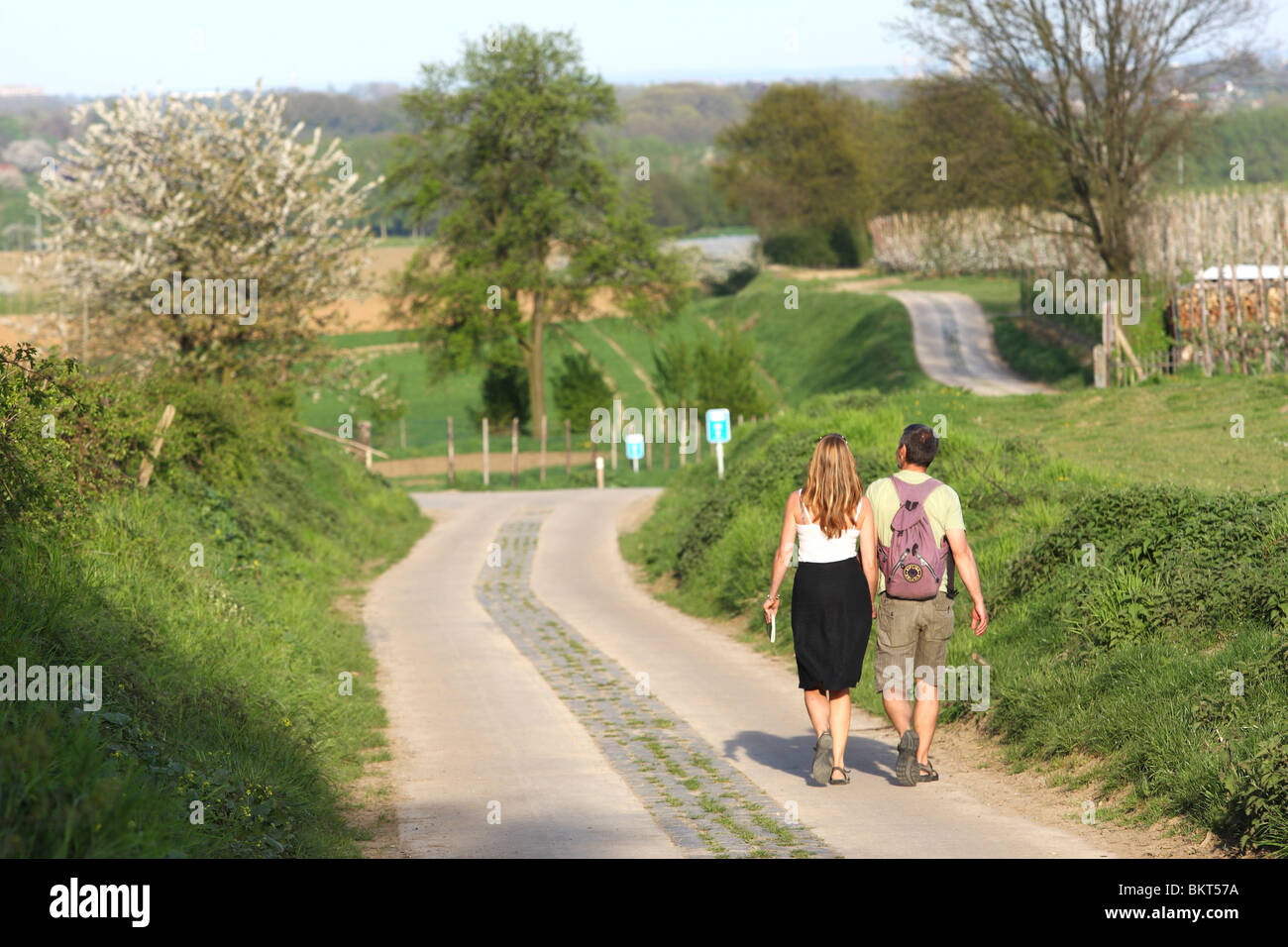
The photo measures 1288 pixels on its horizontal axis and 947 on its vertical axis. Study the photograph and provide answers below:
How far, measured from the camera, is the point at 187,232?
2611 cm

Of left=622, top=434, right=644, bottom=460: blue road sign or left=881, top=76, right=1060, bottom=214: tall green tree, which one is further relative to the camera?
left=622, top=434, right=644, bottom=460: blue road sign

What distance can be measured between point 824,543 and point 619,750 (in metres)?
2.31

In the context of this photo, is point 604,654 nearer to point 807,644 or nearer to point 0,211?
point 807,644

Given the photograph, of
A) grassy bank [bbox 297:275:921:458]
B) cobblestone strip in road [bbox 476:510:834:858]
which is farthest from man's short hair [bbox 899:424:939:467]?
grassy bank [bbox 297:275:921:458]

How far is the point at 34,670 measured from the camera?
6.98 meters

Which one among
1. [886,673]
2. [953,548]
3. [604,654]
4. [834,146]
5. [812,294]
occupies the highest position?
[834,146]

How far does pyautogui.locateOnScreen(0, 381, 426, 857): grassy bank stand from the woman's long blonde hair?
10.4 ft

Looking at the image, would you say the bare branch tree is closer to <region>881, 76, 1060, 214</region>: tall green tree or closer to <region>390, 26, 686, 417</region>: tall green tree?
<region>881, 76, 1060, 214</region>: tall green tree

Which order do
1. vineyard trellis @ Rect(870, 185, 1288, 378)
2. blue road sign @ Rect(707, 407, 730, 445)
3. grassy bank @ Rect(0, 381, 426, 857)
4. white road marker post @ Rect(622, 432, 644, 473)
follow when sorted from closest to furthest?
1. grassy bank @ Rect(0, 381, 426, 857)
2. blue road sign @ Rect(707, 407, 730, 445)
3. vineyard trellis @ Rect(870, 185, 1288, 378)
4. white road marker post @ Rect(622, 432, 644, 473)

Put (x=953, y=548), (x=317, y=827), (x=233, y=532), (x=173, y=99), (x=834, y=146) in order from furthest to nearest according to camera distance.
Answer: (x=834, y=146), (x=173, y=99), (x=233, y=532), (x=953, y=548), (x=317, y=827)

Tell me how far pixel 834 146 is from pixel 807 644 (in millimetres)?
96610

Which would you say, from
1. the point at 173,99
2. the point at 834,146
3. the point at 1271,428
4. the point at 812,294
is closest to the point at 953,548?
the point at 1271,428

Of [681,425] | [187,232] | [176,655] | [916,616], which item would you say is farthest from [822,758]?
[681,425]

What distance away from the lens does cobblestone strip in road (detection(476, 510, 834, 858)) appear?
6.96 m
